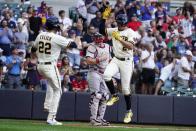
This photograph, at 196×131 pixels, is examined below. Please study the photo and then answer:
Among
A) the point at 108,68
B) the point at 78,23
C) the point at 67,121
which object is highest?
the point at 78,23

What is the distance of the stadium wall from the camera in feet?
62.3

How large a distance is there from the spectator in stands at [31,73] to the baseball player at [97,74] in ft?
13.4

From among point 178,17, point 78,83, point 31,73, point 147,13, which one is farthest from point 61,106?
Answer: point 178,17

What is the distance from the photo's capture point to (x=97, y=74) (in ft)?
54.3

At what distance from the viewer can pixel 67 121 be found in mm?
18953

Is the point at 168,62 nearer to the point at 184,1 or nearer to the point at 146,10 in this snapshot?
the point at 146,10

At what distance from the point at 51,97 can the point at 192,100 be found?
18.8ft

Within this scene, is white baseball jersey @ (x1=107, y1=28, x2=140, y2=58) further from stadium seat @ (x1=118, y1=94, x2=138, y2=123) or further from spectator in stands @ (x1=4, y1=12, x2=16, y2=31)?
spectator in stands @ (x1=4, y1=12, x2=16, y2=31)

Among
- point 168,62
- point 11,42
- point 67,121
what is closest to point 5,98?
point 67,121

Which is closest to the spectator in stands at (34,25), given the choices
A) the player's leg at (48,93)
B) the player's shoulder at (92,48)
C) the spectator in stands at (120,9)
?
the spectator in stands at (120,9)

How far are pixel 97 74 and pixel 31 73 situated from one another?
4233 millimetres

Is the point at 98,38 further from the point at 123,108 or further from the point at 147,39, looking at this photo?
the point at 147,39

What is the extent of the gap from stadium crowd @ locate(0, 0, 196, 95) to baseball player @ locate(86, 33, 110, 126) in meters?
3.18

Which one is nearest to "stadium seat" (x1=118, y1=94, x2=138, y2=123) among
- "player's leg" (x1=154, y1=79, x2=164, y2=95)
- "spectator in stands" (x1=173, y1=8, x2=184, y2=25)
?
"player's leg" (x1=154, y1=79, x2=164, y2=95)
